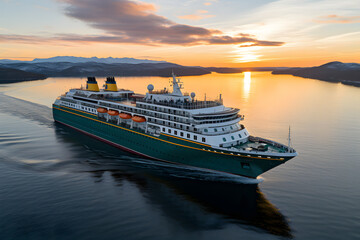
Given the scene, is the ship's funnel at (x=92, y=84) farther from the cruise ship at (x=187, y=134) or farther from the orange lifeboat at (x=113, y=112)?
the orange lifeboat at (x=113, y=112)

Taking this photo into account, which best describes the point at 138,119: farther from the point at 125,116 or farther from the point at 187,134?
the point at 187,134

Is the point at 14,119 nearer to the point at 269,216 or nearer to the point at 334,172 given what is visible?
the point at 269,216

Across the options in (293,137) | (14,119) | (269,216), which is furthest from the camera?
(14,119)

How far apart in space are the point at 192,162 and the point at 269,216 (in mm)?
11707

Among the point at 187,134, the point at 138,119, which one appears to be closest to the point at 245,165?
the point at 187,134

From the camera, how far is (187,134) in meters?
29.8

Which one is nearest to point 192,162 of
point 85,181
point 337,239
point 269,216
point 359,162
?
point 269,216

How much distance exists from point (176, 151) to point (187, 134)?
3272mm

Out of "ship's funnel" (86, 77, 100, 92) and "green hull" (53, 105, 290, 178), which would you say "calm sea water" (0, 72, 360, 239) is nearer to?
"green hull" (53, 105, 290, 178)

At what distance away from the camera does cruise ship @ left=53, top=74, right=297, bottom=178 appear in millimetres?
27031

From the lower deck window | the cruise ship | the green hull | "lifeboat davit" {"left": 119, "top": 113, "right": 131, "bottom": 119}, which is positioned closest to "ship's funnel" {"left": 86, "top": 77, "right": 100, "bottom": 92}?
the green hull

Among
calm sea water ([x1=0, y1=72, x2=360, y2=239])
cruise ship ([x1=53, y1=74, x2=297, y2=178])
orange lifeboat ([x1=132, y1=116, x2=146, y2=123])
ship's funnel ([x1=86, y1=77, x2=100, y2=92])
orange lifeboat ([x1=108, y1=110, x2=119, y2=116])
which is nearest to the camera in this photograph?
calm sea water ([x1=0, y1=72, x2=360, y2=239])

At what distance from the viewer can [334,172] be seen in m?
31.5

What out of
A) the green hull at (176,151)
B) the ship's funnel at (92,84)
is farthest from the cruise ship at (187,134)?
the ship's funnel at (92,84)
